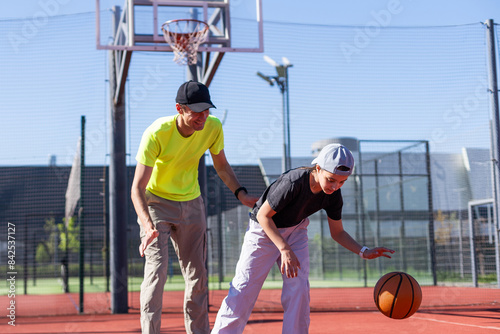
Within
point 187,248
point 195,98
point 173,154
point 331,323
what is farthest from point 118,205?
point 195,98

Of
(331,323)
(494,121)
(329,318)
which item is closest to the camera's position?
(331,323)

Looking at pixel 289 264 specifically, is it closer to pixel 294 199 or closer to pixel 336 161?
pixel 294 199

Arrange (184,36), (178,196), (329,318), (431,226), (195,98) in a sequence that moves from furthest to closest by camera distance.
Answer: (431,226), (329,318), (184,36), (178,196), (195,98)

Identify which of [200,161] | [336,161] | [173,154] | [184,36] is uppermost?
[184,36]

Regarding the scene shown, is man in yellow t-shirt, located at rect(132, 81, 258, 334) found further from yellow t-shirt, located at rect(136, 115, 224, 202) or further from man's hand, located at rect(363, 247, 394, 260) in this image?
man's hand, located at rect(363, 247, 394, 260)

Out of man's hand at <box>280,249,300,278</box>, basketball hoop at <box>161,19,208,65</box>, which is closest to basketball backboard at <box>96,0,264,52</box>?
basketball hoop at <box>161,19,208,65</box>

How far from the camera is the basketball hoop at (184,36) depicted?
7.54m

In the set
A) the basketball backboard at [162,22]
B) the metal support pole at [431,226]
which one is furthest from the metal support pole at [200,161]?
the metal support pole at [431,226]

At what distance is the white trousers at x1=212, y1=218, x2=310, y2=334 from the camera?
11.8ft

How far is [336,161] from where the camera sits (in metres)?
3.37

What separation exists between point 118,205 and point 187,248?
4939 mm

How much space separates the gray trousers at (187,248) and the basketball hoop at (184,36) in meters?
3.74

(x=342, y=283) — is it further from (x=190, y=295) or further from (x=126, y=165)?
(x=190, y=295)

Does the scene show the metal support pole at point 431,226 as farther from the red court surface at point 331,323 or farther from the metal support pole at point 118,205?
the metal support pole at point 118,205
